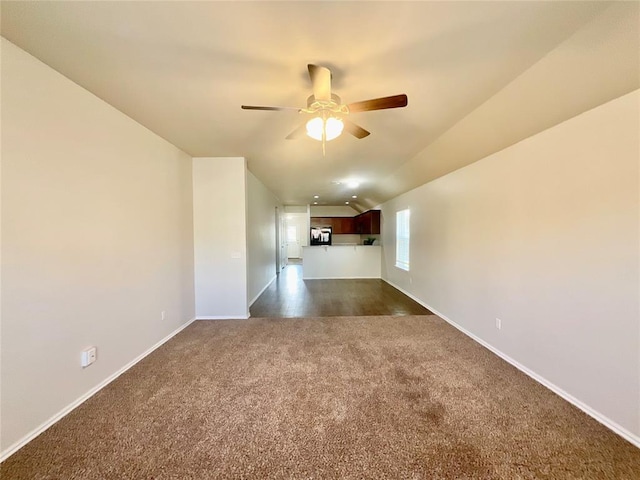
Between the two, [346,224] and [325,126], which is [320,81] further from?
[346,224]

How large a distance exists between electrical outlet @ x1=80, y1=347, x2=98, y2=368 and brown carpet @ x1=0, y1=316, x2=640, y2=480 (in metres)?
0.29

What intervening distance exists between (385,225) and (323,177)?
2.98m

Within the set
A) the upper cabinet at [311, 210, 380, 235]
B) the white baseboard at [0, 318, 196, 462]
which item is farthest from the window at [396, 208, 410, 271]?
the white baseboard at [0, 318, 196, 462]

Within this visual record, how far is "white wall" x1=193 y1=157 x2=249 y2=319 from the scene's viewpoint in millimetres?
3930

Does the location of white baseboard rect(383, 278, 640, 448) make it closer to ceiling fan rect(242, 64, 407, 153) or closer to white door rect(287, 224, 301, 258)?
ceiling fan rect(242, 64, 407, 153)

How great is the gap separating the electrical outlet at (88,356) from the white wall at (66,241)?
1.7 inches

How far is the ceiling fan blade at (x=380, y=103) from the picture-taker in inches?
67.4

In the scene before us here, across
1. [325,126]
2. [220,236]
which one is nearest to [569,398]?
[325,126]

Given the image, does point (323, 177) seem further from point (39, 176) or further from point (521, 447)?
point (521, 447)

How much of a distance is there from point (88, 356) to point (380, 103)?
2988 mm

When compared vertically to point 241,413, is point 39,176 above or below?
above

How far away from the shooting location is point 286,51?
1640 millimetres

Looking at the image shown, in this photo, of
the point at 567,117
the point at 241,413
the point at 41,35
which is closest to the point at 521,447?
the point at 241,413

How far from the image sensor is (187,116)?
2.53 meters
